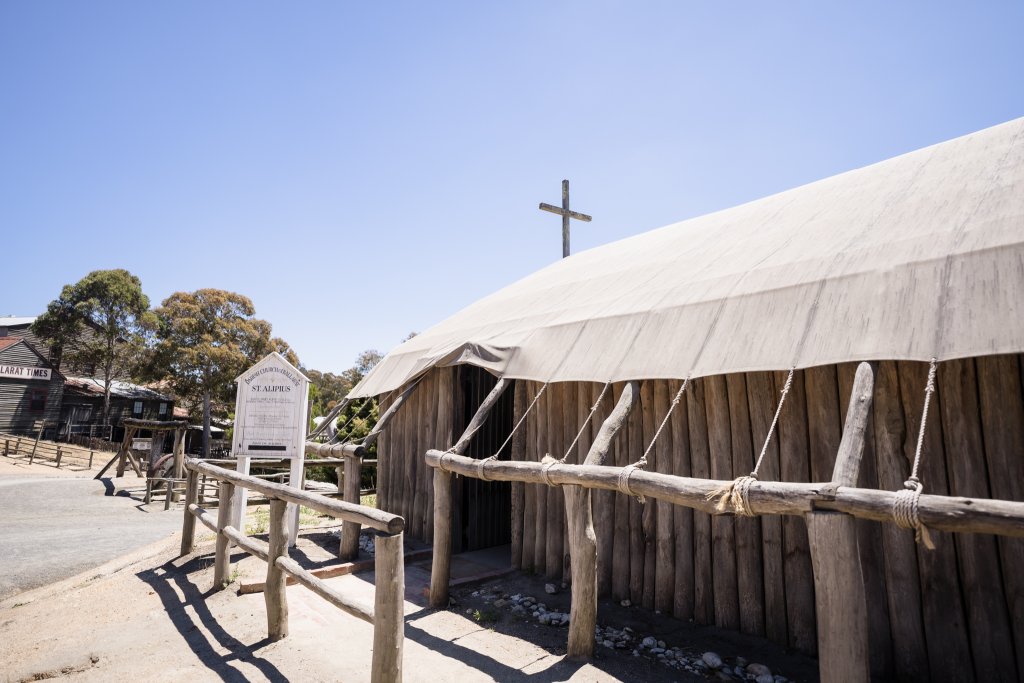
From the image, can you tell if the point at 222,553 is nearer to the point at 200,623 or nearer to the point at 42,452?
the point at 200,623

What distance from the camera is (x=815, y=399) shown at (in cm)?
464

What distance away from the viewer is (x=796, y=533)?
4633mm

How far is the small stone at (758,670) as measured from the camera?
4117 millimetres

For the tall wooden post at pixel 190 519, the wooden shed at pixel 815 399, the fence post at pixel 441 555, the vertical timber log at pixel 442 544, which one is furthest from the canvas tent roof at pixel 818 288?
the tall wooden post at pixel 190 519

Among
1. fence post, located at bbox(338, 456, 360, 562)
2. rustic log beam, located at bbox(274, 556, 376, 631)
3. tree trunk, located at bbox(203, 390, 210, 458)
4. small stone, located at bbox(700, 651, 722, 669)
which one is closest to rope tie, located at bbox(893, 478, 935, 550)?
small stone, located at bbox(700, 651, 722, 669)

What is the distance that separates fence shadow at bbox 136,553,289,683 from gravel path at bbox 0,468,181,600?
2.02 meters

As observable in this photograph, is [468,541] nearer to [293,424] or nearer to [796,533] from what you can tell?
[293,424]

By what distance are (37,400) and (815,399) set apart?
4025 centimetres

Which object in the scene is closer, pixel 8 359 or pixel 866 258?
pixel 866 258

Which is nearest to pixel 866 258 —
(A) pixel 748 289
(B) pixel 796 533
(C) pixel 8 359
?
(A) pixel 748 289

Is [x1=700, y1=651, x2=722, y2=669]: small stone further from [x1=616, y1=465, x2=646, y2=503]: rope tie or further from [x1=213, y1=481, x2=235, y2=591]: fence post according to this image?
[x1=213, y1=481, x2=235, y2=591]: fence post

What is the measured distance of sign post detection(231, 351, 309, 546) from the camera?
24.7 ft

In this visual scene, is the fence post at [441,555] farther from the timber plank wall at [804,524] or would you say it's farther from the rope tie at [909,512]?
the rope tie at [909,512]

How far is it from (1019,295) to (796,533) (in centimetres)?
239
